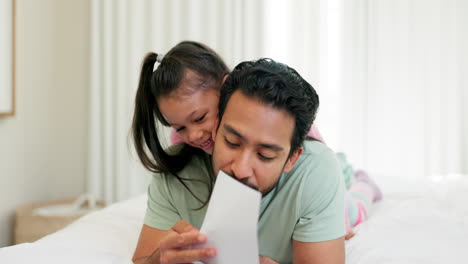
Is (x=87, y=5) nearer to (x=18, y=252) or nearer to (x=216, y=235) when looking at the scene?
(x=18, y=252)

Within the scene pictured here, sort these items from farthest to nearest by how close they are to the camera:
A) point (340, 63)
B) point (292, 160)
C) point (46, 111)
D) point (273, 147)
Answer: point (340, 63) < point (46, 111) < point (292, 160) < point (273, 147)

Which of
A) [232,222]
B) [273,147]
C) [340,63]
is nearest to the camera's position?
[232,222]

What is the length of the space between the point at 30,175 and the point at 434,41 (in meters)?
2.56

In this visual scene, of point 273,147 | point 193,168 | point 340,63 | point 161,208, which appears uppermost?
point 340,63

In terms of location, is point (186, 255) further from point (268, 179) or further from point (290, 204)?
point (290, 204)

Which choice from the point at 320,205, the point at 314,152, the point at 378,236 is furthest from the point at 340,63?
the point at 320,205

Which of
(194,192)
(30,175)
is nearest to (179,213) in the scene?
(194,192)

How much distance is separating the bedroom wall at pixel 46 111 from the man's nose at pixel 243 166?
185 cm

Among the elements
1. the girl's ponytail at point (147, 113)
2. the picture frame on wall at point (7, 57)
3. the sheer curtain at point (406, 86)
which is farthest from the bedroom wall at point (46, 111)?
the sheer curtain at point (406, 86)

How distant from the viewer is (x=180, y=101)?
134 cm

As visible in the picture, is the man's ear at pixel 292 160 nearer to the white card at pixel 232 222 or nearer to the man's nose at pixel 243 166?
the man's nose at pixel 243 166

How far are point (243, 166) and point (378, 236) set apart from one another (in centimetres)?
68

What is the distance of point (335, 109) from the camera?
10.8 feet

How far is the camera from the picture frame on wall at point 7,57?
2.46m
